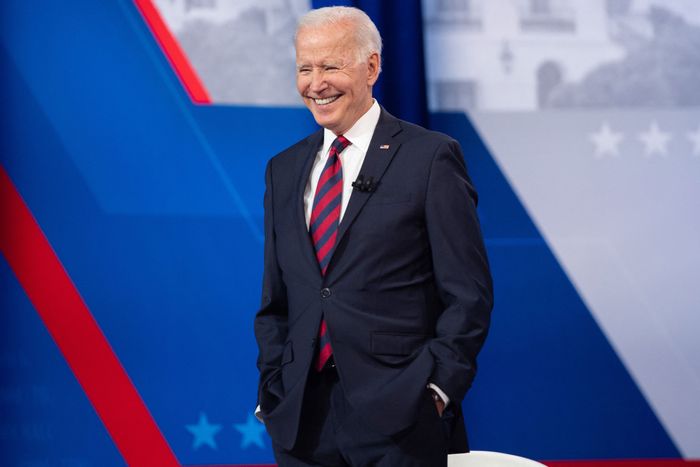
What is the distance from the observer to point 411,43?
301cm

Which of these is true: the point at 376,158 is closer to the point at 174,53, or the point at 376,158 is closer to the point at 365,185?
the point at 365,185

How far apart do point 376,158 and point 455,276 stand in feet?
0.99

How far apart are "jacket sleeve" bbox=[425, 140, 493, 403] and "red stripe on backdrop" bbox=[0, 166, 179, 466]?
1.69 metres

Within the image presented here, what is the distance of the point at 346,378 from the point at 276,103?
5.28 feet

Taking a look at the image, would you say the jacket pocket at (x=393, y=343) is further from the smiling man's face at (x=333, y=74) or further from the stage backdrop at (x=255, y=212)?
the stage backdrop at (x=255, y=212)

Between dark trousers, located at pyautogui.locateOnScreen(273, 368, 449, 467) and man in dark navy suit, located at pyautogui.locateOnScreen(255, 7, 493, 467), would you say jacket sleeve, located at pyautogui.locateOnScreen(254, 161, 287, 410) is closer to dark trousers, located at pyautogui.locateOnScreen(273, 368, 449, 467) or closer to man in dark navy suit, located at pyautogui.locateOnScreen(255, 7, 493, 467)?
man in dark navy suit, located at pyautogui.locateOnScreen(255, 7, 493, 467)

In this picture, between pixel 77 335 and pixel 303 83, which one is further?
pixel 77 335

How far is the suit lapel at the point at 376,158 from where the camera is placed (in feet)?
5.86

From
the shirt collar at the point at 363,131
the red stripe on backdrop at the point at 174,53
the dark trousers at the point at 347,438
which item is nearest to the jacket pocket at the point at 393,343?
the dark trousers at the point at 347,438

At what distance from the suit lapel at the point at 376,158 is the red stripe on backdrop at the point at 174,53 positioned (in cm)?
136

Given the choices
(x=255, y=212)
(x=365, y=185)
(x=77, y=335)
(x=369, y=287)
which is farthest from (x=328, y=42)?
(x=77, y=335)

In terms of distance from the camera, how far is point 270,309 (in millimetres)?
1997

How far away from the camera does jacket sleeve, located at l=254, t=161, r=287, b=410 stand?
6.28 feet

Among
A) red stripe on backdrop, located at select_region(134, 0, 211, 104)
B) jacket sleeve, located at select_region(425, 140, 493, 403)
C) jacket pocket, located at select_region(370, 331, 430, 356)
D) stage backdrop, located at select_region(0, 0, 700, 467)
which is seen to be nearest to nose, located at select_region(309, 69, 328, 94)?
jacket sleeve, located at select_region(425, 140, 493, 403)
